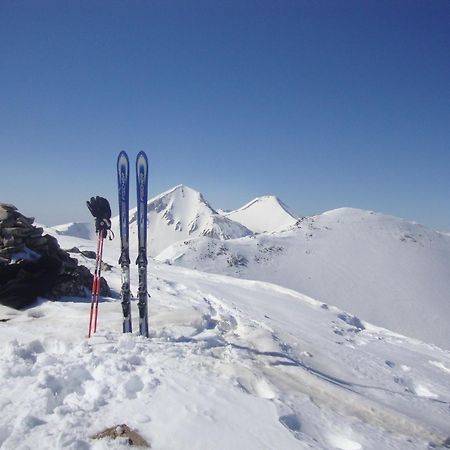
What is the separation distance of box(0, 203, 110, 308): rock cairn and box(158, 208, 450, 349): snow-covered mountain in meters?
39.0

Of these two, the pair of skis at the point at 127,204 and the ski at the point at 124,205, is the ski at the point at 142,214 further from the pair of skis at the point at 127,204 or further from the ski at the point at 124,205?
the ski at the point at 124,205

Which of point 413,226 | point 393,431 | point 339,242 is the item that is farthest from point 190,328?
point 413,226

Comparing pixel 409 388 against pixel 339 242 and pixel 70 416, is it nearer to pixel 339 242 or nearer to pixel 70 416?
pixel 70 416

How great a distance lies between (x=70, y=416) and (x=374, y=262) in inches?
2777

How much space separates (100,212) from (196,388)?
5.19m

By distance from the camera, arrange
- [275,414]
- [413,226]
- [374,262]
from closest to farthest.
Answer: [275,414] → [374,262] → [413,226]

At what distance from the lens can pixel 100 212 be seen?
9219 millimetres

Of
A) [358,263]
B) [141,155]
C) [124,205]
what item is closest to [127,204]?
[124,205]

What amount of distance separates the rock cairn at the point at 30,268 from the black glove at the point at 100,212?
2.88m

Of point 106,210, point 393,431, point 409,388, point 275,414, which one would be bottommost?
point 409,388

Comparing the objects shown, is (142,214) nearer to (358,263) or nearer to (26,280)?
(26,280)

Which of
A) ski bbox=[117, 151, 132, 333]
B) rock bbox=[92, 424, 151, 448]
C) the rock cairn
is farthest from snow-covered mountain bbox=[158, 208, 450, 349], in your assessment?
rock bbox=[92, 424, 151, 448]

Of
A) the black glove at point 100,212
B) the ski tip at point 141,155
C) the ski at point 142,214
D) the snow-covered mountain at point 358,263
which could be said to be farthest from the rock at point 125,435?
the snow-covered mountain at point 358,263

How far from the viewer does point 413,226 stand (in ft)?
277
